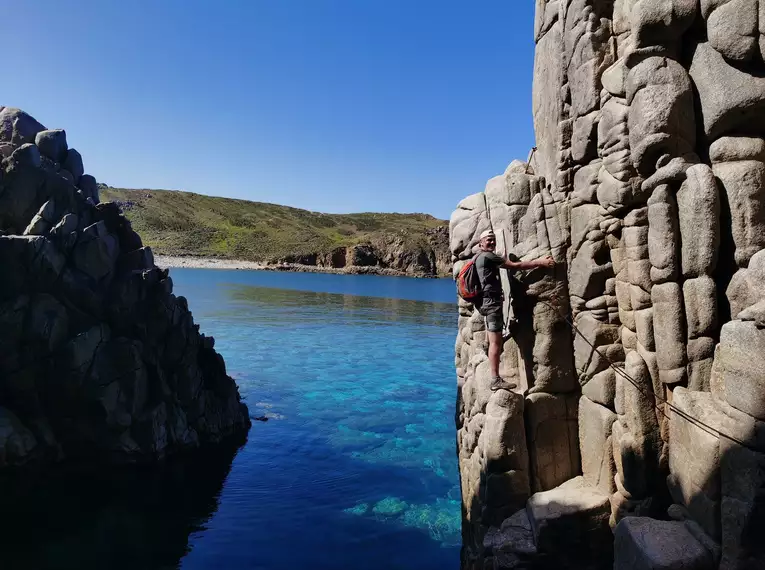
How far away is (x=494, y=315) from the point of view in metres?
10.6

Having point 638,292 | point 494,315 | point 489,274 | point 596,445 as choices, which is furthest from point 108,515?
point 638,292

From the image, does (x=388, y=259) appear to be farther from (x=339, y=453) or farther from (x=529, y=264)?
(x=529, y=264)

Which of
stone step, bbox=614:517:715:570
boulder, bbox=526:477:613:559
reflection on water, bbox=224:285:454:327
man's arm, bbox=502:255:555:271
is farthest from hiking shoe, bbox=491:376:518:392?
reflection on water, bbox=224:285:454:327

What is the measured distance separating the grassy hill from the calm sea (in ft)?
368

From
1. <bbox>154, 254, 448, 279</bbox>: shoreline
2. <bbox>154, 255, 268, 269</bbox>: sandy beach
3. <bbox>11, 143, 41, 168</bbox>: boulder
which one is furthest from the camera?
<bbox>154, 254, 448, 279</bbox>: shoreline

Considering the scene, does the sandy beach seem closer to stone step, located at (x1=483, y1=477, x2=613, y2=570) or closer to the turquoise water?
the turquoise water

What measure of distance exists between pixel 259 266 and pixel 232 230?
111 feet

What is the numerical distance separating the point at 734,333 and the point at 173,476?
1723 cm

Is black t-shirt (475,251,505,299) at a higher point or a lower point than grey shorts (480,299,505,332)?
higher

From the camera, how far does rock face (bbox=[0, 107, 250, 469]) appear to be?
17.8 meters

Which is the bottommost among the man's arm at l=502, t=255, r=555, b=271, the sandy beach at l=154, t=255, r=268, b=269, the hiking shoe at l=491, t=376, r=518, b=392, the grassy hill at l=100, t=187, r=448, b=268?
the hiking shoe at l=491, t=376, r=518, b=392

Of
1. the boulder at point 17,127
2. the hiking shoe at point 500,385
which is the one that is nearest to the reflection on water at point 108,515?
the hiking shoe at point 500,385

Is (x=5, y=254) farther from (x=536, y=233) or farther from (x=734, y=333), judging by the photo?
(x=734, y=333)

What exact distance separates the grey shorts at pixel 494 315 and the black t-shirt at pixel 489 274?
119 mm
